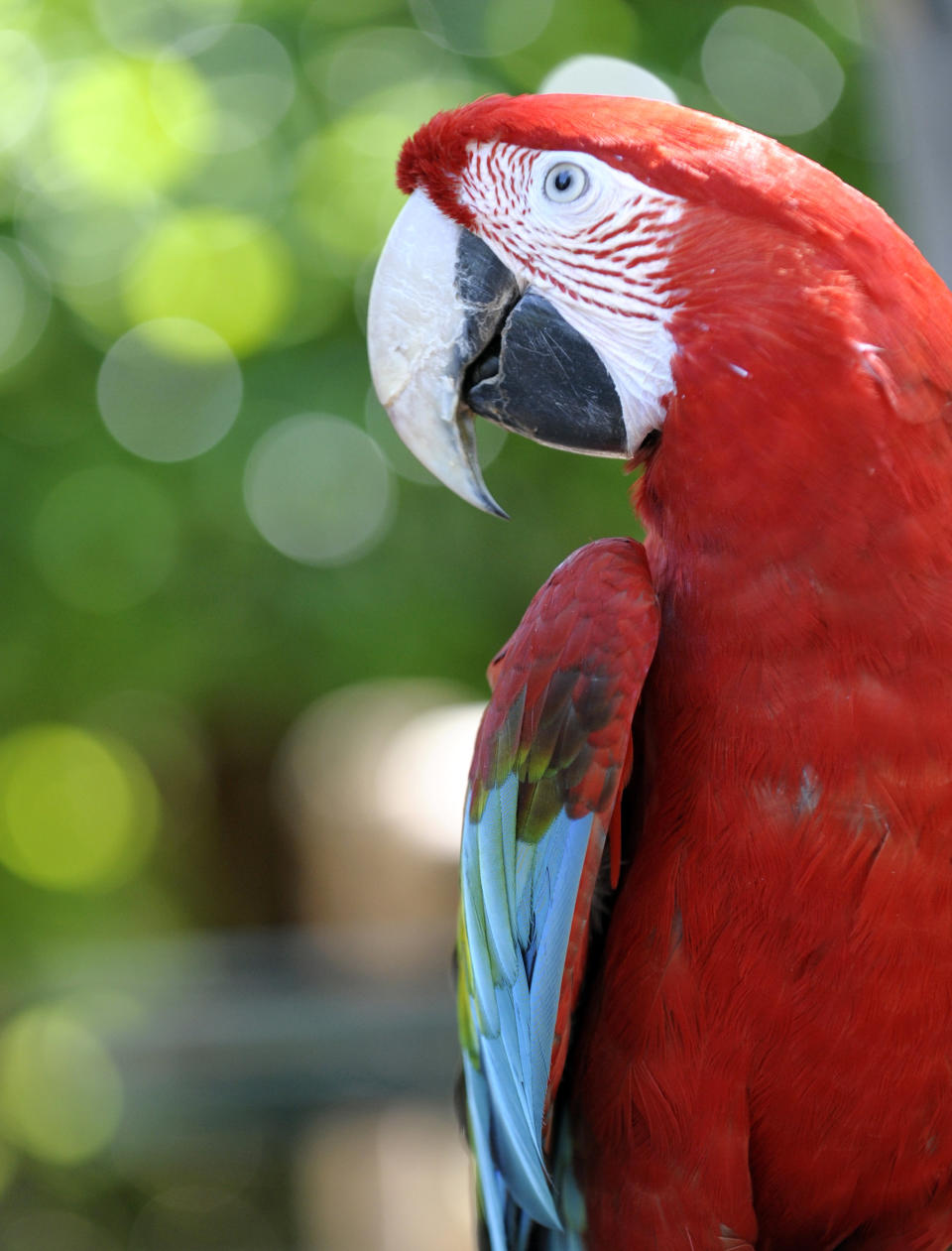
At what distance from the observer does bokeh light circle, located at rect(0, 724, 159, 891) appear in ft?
10.8

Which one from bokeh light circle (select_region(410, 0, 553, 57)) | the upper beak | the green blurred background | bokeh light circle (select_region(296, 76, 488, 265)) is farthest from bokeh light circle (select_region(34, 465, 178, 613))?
the upper beak

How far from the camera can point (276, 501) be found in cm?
280

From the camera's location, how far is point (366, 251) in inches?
108

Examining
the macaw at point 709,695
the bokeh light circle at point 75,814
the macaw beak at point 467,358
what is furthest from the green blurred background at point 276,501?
the macaw beak at point 467,358

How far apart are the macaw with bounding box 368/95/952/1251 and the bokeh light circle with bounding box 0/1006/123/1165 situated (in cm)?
182

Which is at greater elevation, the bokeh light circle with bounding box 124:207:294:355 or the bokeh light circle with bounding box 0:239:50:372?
the bokeh light circle with bounding box 124:207:294:355

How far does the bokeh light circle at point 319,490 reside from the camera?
2.76m

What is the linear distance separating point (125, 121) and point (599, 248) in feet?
6.80

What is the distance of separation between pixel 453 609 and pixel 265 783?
0.85 metres

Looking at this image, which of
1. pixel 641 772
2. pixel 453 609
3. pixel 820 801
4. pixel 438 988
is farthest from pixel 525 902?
pixel 453 609

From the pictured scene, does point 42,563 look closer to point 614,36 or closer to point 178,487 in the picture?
point 178,487

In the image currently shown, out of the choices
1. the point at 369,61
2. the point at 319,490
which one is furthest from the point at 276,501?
the point at 369,61

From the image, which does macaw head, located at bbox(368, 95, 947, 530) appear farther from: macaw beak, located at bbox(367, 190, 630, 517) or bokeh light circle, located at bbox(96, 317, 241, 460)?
bokeh light circle, located at bbox(96, 317, 241, 460)

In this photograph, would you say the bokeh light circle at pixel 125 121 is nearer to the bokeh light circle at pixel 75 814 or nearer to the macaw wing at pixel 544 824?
the bokeh light circle at pixel 75 814
